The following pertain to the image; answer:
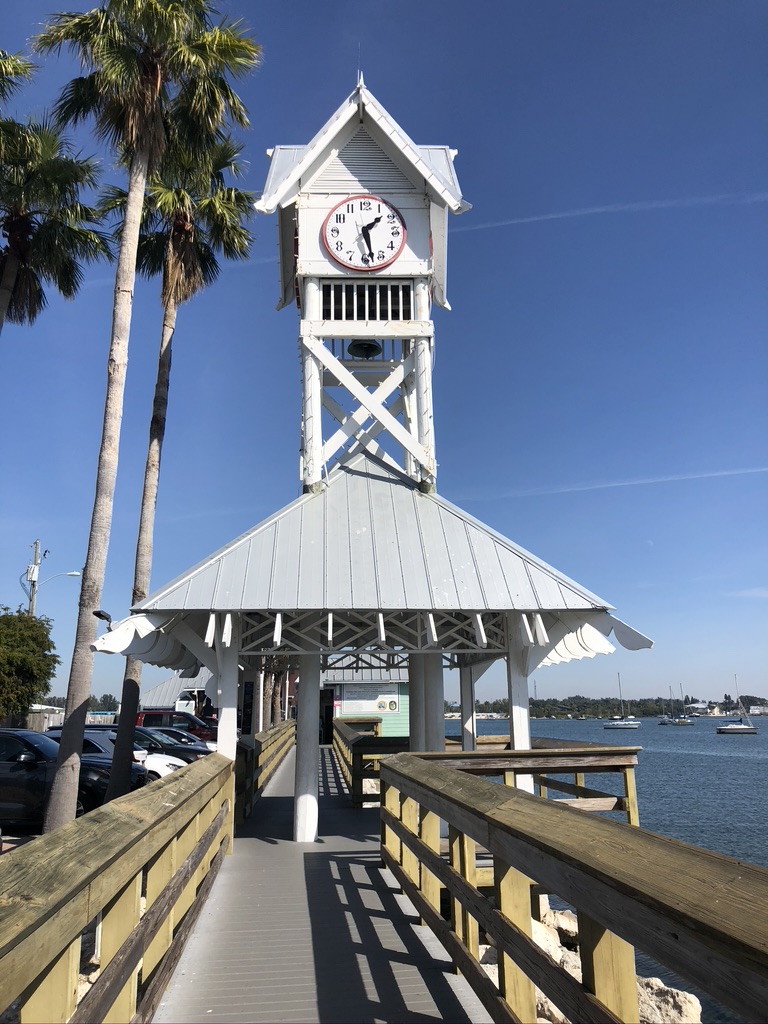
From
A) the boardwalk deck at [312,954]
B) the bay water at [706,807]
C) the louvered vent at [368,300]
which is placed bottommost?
the bay water at [706,807]

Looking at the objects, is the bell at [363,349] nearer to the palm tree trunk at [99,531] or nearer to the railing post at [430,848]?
the palm tree trunk at [99,531]

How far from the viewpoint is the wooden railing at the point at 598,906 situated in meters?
1.58

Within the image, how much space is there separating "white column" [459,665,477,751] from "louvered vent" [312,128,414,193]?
8351 millimetres

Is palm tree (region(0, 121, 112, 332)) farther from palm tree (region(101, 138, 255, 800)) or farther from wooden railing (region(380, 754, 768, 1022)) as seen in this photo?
wooden railing (region(380, 754, 768, 1022))

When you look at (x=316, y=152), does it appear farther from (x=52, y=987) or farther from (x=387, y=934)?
(x=52, y=987)

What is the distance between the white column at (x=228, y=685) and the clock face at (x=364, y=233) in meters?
6.04

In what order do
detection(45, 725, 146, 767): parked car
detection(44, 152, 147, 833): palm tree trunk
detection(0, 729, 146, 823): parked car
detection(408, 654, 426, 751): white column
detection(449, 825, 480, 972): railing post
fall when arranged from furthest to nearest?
1. detection(45, 725, 146, 767): parked car
2. detection(408, 654, 426, 751): white column
3. detection(0, 729, 146, 823): parked car
4. detection(44, 152, 147, 833): palm tree trunk
5. detection(449, 825, 480, 972): railing post

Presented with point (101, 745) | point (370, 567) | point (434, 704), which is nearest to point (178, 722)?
point (101, 745)

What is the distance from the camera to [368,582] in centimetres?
917

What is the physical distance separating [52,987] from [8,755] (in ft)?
37.6

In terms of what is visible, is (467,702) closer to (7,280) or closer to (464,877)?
(464,877)

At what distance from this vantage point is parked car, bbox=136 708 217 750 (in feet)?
105

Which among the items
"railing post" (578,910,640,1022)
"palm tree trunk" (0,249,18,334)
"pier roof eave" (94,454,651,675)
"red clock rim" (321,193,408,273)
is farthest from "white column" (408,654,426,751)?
"palm tree trunk" (0,249,18,334)

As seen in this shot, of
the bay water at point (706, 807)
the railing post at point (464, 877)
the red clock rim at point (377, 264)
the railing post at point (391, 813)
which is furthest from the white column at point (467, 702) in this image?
the railing post at point (464, 877)
